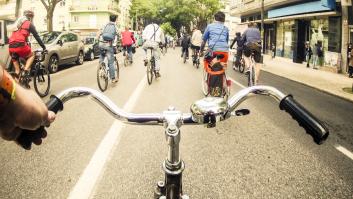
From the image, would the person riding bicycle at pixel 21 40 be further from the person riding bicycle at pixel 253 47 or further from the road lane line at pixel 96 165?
the person riding bicycle at pixel 253 47

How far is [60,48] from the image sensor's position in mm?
17172

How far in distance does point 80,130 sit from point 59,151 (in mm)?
1232

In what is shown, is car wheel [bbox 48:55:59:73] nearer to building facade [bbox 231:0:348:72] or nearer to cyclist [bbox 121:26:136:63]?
cyclist [bbox 121:26:136:63]

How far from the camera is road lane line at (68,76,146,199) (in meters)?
3.90

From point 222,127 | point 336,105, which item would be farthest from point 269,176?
point 336,105

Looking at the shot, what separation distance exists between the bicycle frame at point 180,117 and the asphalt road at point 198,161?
7.15ft

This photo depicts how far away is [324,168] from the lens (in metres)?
4.72

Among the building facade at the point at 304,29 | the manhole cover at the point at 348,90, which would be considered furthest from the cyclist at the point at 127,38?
the building facade at the point at 304,29

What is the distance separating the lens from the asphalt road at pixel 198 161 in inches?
156

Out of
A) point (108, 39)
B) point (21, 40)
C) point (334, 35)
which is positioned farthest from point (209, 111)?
point (334, 35)

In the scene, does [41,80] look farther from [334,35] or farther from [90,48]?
[334,35]

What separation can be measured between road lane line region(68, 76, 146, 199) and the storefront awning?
16981 mm

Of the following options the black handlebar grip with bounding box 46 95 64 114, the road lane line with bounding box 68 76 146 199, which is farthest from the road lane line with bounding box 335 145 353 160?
the black handlebar grip with bounding box 46 95 64 114

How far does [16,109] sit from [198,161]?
391cm
